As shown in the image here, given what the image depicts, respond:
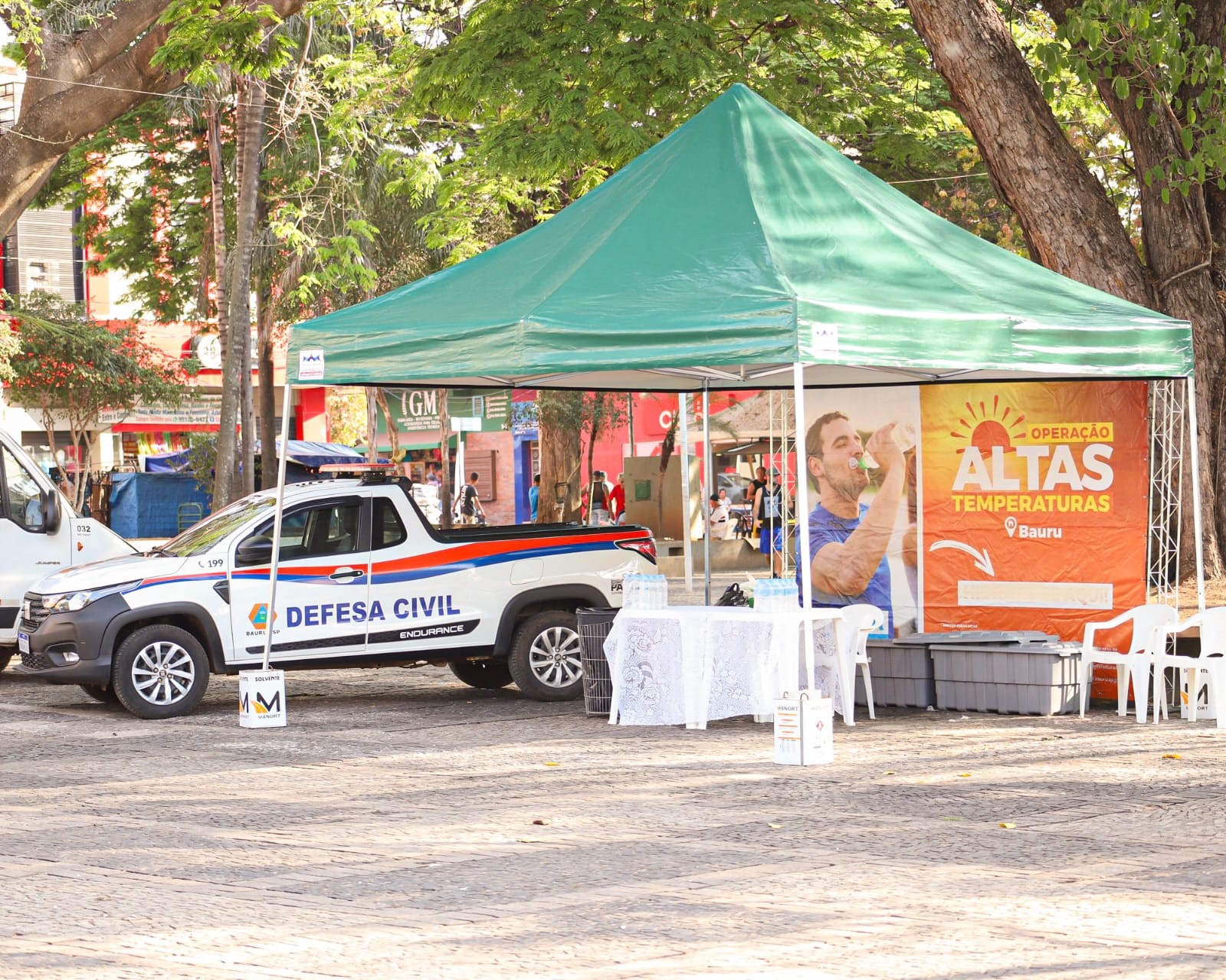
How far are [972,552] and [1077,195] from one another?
335 centimetres

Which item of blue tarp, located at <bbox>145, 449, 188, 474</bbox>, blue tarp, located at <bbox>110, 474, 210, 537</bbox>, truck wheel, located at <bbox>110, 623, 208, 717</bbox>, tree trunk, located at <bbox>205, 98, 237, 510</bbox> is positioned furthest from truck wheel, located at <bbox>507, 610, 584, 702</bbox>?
blue tarp, located at <bbox>145, 449, 188, 474</bbox>

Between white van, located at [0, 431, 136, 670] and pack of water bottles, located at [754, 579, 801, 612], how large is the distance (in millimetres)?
6755

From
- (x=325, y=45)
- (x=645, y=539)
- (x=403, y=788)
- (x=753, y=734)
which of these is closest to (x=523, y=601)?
(x=645, y=539)

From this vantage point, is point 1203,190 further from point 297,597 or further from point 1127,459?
point 297,597

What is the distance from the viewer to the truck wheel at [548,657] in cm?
1323

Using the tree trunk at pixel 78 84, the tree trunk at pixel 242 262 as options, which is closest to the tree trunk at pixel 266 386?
the tree trunk at pixel 242 262

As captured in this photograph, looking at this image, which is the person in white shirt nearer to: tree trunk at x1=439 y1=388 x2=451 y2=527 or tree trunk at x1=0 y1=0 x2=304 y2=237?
tree trunk at x1=439 y1=388 x2=451 y2=527

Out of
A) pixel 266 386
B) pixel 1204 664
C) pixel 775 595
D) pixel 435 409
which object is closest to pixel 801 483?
pixel 775 595

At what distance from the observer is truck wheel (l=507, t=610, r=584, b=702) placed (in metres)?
13.2

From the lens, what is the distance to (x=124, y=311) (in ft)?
179

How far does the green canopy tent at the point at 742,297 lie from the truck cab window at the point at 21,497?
486cm

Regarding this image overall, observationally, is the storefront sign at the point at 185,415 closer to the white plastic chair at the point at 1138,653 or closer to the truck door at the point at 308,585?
the truck door at the point at 308,585

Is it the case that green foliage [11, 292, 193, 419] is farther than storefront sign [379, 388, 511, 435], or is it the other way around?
green foliage [11, 292, 193, 419]

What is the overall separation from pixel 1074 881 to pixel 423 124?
74.8 feet
